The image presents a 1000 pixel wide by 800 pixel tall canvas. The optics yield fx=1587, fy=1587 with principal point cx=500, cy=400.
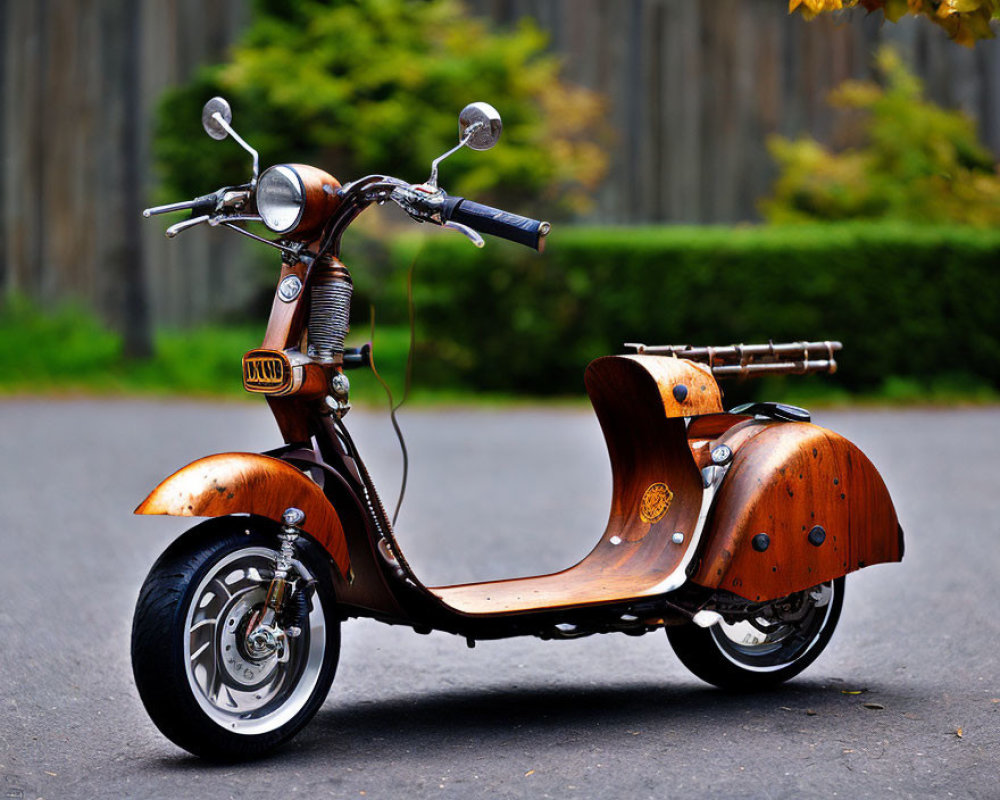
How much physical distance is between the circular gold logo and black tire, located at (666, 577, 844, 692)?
36 cm

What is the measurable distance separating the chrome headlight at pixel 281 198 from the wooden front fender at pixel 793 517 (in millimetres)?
1559

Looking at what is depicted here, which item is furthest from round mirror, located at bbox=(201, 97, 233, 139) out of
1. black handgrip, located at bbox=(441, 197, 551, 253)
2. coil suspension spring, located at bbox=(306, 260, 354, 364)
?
black handgrip, located at bbox=(441, 197, 551, 253)

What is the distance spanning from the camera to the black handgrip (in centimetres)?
404

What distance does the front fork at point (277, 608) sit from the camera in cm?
413

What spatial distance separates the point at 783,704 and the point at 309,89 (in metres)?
13.4

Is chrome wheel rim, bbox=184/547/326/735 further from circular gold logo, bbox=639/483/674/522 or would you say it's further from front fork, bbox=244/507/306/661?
circular gold logo, bbox=639/483/674/522

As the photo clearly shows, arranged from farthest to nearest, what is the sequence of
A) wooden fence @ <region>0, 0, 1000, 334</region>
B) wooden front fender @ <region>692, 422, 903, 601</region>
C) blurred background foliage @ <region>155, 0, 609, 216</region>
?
1. wooden fence @ <region>0, 0, 1000, 334</region>
2. blurred background foliage @ <region>155, 0, 609, 216</region>
3. wooden front fender @ <region>692, 422, 903, 601</region>

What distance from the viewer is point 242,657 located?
4137 mm

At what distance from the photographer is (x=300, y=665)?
167 inches

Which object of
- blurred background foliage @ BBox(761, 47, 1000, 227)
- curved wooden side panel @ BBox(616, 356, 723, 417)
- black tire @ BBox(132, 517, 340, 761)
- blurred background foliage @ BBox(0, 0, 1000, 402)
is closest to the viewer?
black tire @ BBox(132, 517, 340, 761)

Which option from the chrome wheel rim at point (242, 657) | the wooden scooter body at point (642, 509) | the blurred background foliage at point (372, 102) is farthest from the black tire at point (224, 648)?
the blurred background foliage at point (372, 102)

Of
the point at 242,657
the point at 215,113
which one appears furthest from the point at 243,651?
the point at 215,113

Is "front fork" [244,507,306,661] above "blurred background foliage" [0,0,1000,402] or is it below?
below

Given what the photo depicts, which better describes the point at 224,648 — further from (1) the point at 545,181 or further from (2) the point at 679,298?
(1) the point at 545,181
